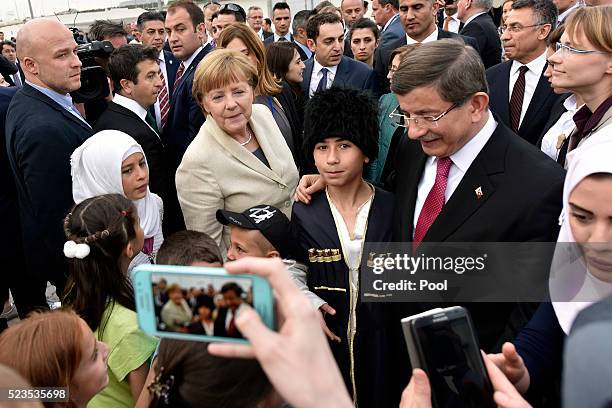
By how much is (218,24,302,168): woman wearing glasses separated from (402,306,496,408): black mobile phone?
2.41m

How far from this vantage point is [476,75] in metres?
2.04

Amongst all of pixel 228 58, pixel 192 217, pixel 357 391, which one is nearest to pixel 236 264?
pixel 357 391

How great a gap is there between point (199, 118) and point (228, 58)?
3.44 ft

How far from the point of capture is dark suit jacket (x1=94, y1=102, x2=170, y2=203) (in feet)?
11.3

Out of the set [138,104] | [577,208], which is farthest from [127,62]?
[577,208]

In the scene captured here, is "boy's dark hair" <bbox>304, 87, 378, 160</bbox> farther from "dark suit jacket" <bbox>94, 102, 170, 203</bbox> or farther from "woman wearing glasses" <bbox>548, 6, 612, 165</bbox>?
"dark suit jacket" <bbox>94, 102, 170, 203</bbox>

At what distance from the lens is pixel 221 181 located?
2768 mm

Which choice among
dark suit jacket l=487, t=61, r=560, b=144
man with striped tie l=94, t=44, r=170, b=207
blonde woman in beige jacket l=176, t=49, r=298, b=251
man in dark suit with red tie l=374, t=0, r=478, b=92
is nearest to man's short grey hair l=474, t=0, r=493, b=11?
man in dark suit with red tie l=374, t=0, r=478, b=92

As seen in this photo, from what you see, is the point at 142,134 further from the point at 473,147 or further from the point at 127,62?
the point at 473,147

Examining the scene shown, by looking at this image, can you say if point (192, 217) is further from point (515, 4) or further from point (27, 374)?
point (515, 4)

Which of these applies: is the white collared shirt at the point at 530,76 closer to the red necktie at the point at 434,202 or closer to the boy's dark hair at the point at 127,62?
the red necktie at the point at 434,202

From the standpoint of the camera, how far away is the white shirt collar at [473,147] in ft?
6.76

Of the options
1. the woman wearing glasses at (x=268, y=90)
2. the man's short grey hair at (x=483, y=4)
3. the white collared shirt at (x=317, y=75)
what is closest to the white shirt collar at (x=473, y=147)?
the woman wearing glasses at (x=268, y=90)

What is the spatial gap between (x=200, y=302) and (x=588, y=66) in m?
2.41
